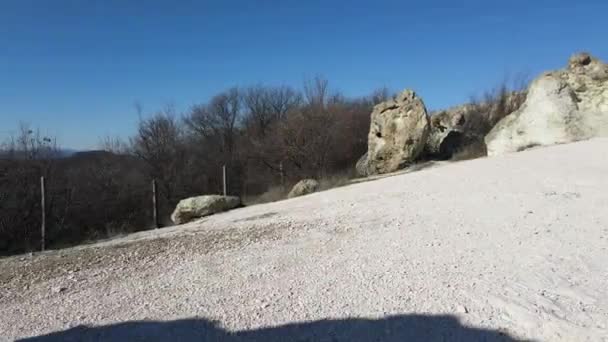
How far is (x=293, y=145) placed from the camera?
2075cm

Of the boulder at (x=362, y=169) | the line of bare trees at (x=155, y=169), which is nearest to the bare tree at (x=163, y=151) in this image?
the line of bare trees at (x=155, y=169)

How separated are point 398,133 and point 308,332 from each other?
13678mm

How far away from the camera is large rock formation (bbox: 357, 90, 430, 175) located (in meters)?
15.7

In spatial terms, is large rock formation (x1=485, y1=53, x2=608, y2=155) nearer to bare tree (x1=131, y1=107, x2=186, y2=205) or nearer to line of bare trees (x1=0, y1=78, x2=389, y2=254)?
line of bare trees (x1=0, y1=78, x2=389, y2=254)

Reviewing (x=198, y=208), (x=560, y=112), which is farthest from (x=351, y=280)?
(x=560, y=112)

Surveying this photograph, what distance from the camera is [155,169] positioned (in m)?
25.9

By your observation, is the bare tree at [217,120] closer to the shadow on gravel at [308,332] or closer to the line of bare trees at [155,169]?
the line of bare trees at [155,169]

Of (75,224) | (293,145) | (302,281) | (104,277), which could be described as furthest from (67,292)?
(293,145)

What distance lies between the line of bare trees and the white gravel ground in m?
8.32

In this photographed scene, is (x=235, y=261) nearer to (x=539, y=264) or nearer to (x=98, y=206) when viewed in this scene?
(x=539, y=264)

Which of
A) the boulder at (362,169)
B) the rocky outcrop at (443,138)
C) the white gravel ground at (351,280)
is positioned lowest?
the white gravel ground at (351,280)

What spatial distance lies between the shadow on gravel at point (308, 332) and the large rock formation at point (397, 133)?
13.0 metres

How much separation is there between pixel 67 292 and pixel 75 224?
13812mm

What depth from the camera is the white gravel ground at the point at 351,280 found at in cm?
312
